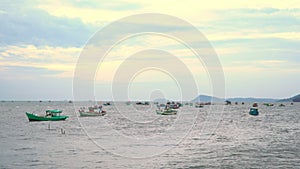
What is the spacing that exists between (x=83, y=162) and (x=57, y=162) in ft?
8.71

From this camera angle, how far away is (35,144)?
51219mm

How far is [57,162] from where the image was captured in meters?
37.2

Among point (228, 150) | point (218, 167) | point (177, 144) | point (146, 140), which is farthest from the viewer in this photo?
point (146, 140)

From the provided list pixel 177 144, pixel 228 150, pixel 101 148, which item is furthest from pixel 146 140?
pixel 228 150

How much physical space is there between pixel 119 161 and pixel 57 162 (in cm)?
619

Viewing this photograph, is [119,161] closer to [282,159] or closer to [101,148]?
[101,148]

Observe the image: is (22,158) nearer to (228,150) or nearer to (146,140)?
(146,140)

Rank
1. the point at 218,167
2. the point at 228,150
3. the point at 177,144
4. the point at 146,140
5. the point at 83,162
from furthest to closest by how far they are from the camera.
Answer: the point at 146,140
the point at 177,144
the point at 228,150
the point at 83,162
the point at 218,167

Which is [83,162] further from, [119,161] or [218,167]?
[218,167]

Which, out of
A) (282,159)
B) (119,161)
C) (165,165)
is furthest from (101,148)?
(282,159)

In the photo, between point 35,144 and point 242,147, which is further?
point 35,144

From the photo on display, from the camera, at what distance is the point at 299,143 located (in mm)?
50750

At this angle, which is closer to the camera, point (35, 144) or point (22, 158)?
point (22, 158)

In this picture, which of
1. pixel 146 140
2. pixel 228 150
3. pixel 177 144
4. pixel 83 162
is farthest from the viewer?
pixel 146 140
